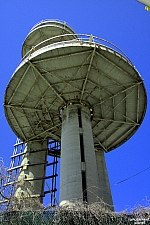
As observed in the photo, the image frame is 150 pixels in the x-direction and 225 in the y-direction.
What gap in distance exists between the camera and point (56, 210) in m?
10.7

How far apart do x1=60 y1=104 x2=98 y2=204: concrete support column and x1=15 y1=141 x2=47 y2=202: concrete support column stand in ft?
23.0

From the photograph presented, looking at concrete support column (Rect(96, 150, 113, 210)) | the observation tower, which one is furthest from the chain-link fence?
concrete support column (Rect(96, 150, 113, 210))

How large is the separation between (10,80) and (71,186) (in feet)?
36.2

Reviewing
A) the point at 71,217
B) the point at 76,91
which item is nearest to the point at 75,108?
the point at 76,91

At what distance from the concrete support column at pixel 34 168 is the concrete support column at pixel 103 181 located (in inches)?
244

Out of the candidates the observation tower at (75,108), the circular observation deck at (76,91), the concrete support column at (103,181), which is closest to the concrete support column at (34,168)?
the observation tower at (75,108)

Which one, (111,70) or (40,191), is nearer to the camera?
(111,70)

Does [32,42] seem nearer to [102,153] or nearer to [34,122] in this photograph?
[34,122]

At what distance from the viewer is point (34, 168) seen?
27.2 meters

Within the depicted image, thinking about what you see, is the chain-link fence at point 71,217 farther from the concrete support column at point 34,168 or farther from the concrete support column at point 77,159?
the concrete support column at point 34,168

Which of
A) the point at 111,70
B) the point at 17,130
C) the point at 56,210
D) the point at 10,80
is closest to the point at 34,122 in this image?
the point at 17,130

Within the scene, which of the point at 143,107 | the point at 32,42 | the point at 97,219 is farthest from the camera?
the point at 32,42

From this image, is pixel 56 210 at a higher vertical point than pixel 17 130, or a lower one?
lower

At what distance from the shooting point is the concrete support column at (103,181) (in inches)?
1011
